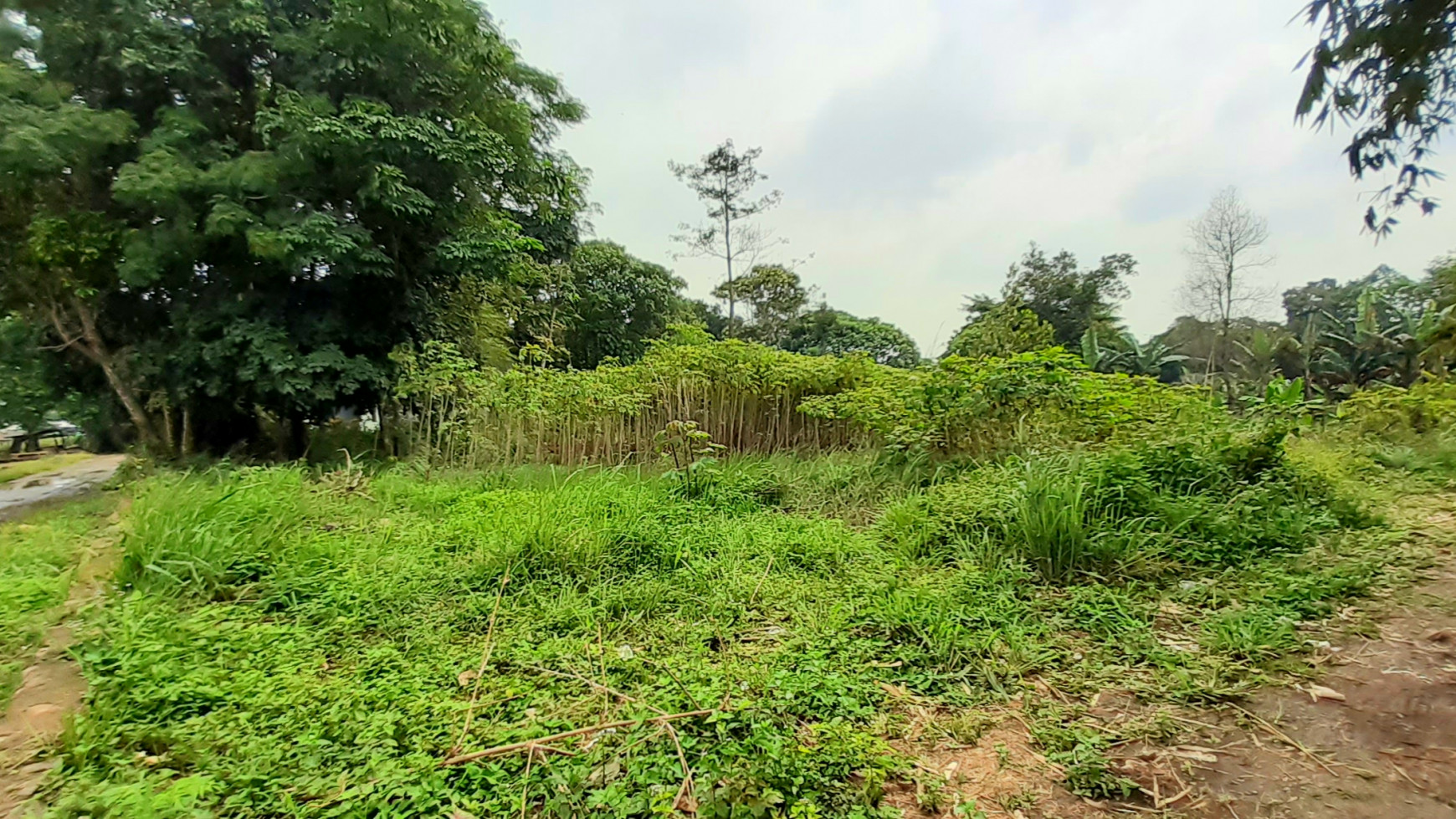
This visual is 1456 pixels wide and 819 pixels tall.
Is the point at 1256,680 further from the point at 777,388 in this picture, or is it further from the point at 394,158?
the point at 394,158

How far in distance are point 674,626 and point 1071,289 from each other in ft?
44.8

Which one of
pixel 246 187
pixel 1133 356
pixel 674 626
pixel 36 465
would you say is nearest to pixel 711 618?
pixel 674 626

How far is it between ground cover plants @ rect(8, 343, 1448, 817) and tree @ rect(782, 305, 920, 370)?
30.5 ft

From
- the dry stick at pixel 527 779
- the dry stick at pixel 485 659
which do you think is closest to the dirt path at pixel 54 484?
the dry stick at pixel 485 659

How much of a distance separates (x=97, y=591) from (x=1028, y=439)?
4505 mm

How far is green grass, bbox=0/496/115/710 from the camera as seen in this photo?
171 centimetres

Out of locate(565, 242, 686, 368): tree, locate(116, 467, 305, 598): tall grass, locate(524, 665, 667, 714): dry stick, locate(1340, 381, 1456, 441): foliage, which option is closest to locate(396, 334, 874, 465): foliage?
locate(116, 467, 305, 598): tall grass

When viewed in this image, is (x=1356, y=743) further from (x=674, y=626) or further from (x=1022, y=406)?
(x=1022, y=406)

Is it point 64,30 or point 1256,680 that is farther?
point 64,30

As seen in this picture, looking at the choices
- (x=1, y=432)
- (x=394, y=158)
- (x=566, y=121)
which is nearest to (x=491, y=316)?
(x=394, y=158)

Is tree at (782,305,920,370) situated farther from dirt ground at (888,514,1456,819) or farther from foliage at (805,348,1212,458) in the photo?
dirt ground at (888,514,1456,819)

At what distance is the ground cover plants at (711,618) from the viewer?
126cm

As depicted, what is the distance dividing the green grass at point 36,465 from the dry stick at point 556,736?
489 inches

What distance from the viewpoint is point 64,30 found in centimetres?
495
